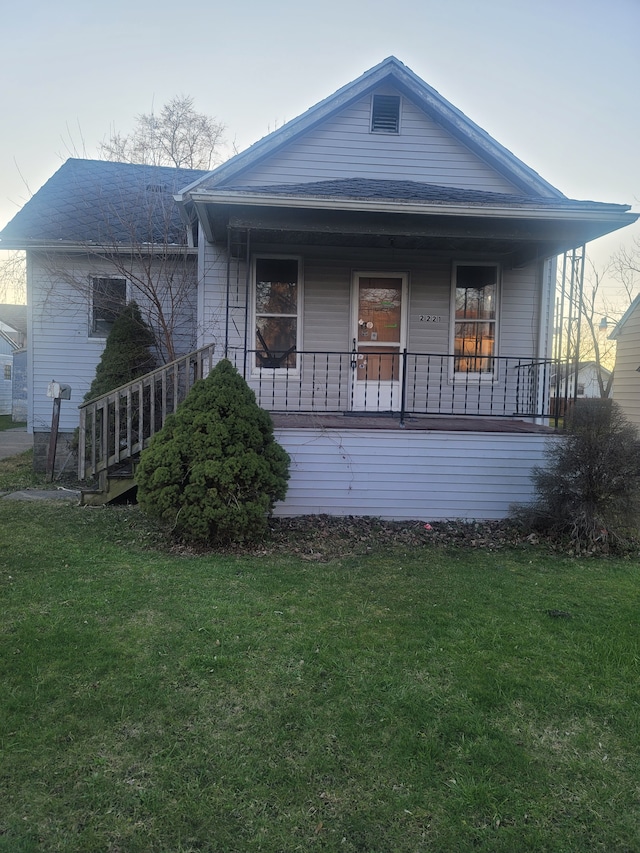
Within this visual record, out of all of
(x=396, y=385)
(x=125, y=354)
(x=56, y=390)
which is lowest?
(x=56, y=390)

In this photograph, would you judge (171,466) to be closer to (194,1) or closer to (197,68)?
(194,1)

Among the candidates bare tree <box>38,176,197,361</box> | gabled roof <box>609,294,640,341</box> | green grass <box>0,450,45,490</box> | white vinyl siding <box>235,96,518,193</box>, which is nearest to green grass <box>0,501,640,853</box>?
green grass <box>0,450,45,490</box>

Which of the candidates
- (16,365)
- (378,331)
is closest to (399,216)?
(378,331)

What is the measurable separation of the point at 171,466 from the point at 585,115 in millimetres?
12783

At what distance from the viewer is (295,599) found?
4.12 m

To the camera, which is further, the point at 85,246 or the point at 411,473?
the point at 85,246

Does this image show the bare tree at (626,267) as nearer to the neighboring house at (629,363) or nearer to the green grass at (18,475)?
the neighboring house at (629,363)

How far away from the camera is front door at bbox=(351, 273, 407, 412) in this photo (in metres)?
8.49

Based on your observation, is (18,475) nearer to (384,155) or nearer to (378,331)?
(378,331)

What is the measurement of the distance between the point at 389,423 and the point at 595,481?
255cm

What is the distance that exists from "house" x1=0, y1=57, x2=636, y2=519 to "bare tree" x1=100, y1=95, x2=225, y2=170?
15.5 feet

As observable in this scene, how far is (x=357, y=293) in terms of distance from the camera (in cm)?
845

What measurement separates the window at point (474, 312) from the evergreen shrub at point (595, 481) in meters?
2.87

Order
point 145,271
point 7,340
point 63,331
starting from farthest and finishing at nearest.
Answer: point 7,340 < point 63,331 < point 145,271
